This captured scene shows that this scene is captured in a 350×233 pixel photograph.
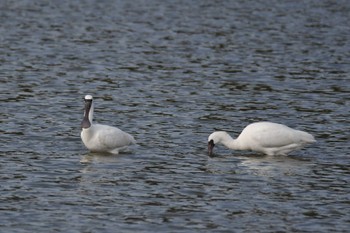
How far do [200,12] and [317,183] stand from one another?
2857cm

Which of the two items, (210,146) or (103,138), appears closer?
(103,138)

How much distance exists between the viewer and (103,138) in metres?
21.2

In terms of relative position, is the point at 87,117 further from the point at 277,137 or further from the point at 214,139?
the point at 277,137

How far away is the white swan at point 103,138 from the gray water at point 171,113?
252mm

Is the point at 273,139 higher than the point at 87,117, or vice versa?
the point at 87,117

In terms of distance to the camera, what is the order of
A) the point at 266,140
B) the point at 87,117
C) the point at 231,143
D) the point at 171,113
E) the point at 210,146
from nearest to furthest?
the point at 266,140 < the point at 87,117 < the point at 210,146 < the point at 231,143 < the point at 171,113

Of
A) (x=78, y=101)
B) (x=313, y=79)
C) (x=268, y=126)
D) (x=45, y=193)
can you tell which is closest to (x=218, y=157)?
(x=268, y=126)

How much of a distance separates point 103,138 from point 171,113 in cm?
470

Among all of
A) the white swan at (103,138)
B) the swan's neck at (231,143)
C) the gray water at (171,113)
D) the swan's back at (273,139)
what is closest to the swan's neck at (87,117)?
the white swan at (103,138)

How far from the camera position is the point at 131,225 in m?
16.0

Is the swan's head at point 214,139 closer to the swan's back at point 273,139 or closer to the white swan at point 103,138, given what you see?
the swan's back at point 273,139

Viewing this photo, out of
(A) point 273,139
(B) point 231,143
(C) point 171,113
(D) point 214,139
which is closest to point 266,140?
(A) point 273,139

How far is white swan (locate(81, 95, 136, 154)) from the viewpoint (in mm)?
21188

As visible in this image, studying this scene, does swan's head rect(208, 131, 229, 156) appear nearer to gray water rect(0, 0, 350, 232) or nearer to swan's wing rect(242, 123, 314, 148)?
gray water rect(0, 0, 350, 232)
